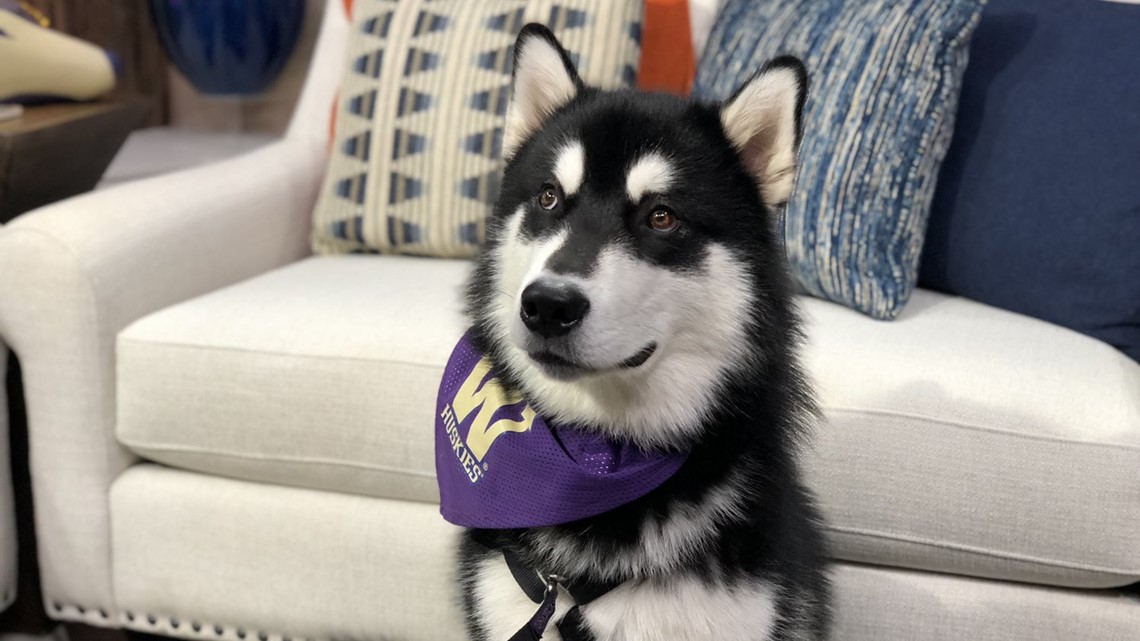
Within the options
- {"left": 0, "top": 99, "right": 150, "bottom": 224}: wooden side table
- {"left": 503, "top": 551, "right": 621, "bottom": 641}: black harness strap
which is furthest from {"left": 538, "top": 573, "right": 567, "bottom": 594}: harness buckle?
{"left": 0, "top": 99, "right": 150, "bottom": 224}: wooden side table

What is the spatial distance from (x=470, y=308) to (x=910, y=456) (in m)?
0.63

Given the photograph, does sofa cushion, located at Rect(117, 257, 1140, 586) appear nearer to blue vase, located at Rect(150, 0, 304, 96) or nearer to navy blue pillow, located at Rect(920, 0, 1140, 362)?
navy blue pillow, located at Rect(920, 0, 1140, 362)

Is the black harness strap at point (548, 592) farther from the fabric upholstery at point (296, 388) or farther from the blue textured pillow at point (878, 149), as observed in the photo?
the blue textured pillow at point (878, 149)

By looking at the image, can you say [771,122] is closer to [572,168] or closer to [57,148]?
[572,168]

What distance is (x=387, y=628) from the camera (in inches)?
61.4

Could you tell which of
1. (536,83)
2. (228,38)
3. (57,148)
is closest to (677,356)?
(536,83)

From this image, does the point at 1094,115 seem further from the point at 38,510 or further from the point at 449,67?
the point at 38,510

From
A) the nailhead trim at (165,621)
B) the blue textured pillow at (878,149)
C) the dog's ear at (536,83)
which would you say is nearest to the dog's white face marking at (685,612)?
the dog's ear at (536,83)

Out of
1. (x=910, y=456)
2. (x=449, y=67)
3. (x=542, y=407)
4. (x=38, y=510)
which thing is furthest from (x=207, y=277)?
(x=910, y=456)

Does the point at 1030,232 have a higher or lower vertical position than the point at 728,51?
lower

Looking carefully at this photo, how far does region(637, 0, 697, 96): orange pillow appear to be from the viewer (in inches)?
75.3

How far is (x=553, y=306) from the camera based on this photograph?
3.05 ft

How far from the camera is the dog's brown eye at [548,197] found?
1.08m

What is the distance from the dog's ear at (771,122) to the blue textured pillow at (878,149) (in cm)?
52
